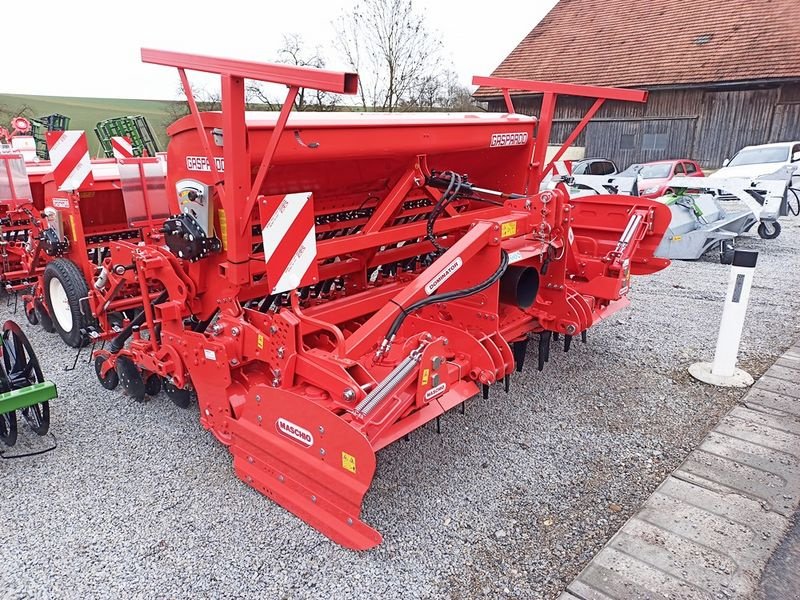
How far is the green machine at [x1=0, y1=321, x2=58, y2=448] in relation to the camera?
10.2ft

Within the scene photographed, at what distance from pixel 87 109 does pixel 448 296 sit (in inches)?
955

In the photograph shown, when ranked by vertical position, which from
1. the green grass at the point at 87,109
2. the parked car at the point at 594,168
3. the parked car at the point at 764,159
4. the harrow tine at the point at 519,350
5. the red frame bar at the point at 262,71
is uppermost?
the green grass at the point at 87,109

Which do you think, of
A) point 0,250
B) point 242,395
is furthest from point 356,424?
point 0,250

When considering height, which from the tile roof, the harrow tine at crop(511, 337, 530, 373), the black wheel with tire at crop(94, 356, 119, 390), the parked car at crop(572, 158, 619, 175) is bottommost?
the black wheel with tire at crop(94, 356, 119, 390)

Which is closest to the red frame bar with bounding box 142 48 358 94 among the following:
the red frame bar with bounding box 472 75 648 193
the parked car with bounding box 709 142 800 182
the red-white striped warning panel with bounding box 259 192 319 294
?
A: the red-white striped warning panel with bounding box 259 192 319 294

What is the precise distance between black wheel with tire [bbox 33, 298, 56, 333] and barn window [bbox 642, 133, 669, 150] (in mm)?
17503

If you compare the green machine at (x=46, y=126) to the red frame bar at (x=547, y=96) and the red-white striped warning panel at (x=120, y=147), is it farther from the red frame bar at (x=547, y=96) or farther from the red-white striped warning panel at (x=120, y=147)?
the red frame bar at (x=547, y=96)


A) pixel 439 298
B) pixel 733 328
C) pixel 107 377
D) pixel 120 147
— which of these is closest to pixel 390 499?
pixel 439 298

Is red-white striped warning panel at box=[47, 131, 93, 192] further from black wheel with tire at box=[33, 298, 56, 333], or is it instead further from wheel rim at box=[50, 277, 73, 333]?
black wheel with tire at box=[33, 298, 56, 333]

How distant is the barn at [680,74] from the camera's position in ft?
52.6

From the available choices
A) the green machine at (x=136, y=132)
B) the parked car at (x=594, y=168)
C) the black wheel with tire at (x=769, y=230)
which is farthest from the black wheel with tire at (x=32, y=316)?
the parked car at (x=594, y=168)

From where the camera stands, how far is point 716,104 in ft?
55.4

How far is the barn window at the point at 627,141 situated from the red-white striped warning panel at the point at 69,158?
17273 millimetres

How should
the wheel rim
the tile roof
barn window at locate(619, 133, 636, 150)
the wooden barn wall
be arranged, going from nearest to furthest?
the wheel rim < the wooden barn wall < the tile roof < barn window at locate(619, 133, 636, 150)
